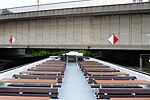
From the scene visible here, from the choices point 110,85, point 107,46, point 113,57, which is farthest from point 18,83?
point 113,57

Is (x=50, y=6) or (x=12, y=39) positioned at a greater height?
(x=50, y=6)

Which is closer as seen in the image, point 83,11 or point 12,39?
point 83,11

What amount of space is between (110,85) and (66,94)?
154cm

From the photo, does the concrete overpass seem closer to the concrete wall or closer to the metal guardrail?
the concrete wall

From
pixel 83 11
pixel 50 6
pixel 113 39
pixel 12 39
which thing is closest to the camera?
pixel 113 39

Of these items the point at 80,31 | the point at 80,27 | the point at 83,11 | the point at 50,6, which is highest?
the point at 50,6

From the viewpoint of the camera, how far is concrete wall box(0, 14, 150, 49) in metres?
20.2

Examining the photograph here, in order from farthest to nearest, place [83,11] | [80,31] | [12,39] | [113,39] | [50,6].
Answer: [12,39] → [50,6] → [80,31] → [83,11] → [113,39]

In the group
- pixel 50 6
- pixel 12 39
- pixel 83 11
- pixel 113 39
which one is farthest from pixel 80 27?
pixel 12 39

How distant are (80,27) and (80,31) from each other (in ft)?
1.26

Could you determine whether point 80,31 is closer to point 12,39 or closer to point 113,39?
point 113,39

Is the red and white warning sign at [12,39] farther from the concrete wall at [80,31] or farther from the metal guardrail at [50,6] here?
the metal guardrail at [50,6]

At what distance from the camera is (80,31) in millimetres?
22625

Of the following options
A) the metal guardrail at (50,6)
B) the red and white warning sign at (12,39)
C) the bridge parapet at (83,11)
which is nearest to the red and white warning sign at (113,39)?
the bridge parapet at (83,11)
